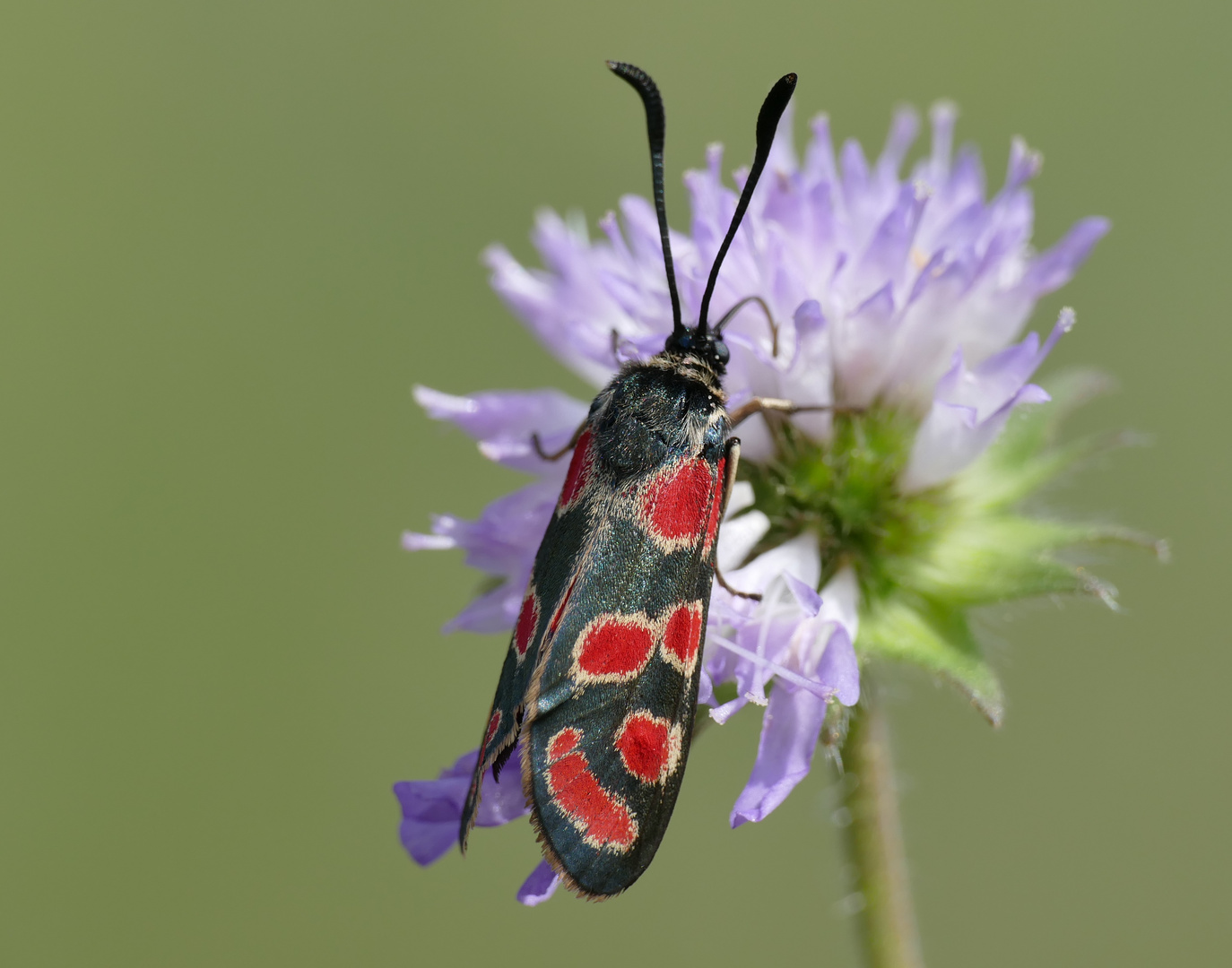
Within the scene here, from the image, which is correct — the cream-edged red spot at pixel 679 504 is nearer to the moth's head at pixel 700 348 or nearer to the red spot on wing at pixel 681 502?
the red spot on wing at pixel 681 502

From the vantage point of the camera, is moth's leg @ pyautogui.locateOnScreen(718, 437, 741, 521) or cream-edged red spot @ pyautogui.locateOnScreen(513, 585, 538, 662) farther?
moth's leg @ pyautogui.locateOnScreen(718, 437, 741, 521)

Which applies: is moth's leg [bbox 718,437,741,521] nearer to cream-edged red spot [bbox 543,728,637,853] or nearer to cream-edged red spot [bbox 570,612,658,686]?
cream-edged red spot [bbox 570,612,658,686]

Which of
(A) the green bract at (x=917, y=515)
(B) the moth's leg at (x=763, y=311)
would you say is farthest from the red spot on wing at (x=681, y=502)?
(A) the green bract at (x=917, y=515)

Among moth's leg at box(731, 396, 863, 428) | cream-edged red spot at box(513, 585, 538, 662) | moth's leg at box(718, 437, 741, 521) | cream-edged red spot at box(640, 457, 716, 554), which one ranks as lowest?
cream-edged red spot at box(513, 585, 538, 662)

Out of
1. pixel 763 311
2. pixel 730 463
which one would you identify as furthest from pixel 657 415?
pixel 763 311

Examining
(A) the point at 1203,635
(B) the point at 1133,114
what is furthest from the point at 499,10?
(A) the point at 1203,635

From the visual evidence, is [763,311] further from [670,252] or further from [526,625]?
[526,625]

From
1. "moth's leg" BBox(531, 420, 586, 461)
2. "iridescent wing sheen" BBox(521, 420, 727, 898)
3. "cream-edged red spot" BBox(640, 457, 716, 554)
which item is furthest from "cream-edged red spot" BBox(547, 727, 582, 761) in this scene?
"moth's leg" BBox(531, 420, 586, 461)

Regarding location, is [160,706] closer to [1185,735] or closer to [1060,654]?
[1060,654]
